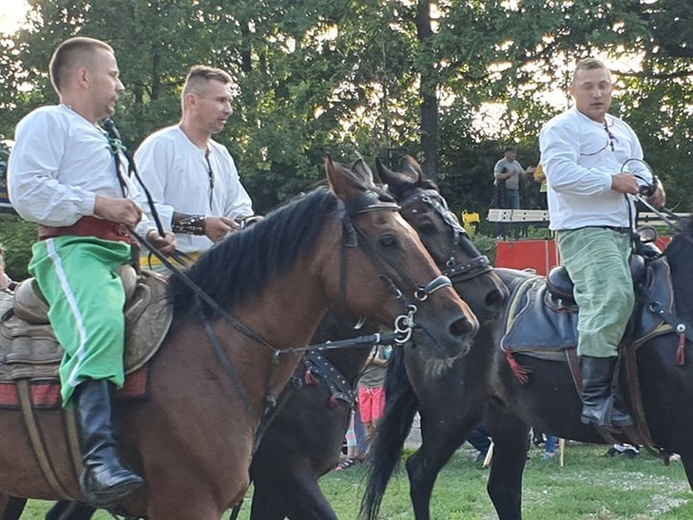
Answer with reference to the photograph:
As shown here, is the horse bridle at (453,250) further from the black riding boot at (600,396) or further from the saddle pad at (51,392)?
the saddle pad at (51,392)

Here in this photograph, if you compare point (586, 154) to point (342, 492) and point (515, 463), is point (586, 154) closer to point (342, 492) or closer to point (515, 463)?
point (515, 463)

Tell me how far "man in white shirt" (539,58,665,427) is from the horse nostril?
2429 millimetres

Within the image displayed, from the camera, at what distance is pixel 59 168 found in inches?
173

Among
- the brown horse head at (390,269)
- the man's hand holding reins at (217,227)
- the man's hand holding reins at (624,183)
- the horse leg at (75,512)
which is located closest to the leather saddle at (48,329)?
the man's hand holding reins at (217,227)

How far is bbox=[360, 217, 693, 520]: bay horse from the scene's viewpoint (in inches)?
242

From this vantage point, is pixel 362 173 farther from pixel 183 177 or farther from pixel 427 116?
pixel 427 116

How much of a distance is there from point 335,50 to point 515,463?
20.7 metres

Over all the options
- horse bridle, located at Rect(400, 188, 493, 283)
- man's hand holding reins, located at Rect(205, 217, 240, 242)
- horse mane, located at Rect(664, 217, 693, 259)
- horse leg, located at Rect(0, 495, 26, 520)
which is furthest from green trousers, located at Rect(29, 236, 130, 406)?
horse mane, located at Rect(664, 217, 693, 259)

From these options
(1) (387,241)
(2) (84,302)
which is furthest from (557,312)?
(2) (84,302)

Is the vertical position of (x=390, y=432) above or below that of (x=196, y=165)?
below

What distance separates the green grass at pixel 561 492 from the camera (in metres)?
8.62

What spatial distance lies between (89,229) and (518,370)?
3.42 meters

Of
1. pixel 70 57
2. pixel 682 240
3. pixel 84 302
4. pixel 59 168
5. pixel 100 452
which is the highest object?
pixel 70 57

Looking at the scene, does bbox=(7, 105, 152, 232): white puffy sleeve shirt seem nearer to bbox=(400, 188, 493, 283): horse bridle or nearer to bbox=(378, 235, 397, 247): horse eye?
bbox=(378, 235, 397, 247): horse eye
